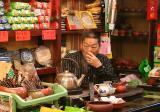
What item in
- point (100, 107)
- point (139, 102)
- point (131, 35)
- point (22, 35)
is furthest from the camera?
point (131, 35)

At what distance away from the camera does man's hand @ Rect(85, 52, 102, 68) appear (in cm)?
370

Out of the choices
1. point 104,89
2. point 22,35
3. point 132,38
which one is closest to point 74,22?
point 22,35

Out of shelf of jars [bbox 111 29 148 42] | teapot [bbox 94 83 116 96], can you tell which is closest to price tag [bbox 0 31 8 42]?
teapot [bbox 94 83 116 96]

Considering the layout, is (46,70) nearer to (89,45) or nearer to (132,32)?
(89,45)

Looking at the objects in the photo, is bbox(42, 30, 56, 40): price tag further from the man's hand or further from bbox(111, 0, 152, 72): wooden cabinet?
bbox(111, 0, 152, 72): wooden cabinet

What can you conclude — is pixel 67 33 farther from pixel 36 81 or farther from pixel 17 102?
pixel 17 102

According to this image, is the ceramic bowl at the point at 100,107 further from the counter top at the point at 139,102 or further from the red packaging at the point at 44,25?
the red packaging at the point at 44,25

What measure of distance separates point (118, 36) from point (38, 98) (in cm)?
352

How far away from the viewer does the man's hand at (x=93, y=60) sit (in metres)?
3.70

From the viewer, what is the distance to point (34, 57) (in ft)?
12.8

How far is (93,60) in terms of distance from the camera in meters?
3.71

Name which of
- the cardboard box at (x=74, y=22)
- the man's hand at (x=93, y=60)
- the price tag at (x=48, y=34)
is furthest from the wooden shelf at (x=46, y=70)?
the cardboard box at (x=74, y=22)

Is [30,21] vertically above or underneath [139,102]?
above

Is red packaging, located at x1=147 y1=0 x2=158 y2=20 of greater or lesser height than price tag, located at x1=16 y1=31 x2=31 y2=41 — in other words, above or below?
above
